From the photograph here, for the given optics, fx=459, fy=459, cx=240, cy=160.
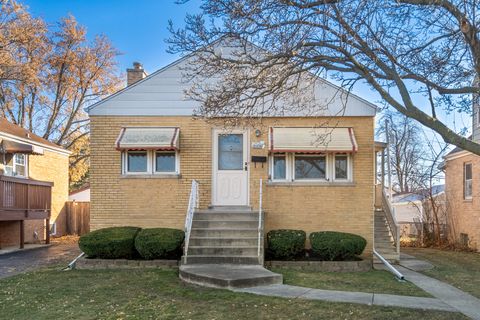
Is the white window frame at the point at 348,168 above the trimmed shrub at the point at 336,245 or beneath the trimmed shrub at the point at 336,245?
above

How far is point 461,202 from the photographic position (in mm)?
17984

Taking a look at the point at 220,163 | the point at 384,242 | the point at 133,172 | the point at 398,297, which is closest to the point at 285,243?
the point at 220,163

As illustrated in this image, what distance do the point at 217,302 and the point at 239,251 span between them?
3231 mm

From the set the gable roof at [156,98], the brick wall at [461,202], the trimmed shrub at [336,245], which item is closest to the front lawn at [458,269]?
the brick wall at [461,202]

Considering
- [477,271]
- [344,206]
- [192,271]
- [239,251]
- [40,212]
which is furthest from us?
[40,212]

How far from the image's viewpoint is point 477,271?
37.1 feet

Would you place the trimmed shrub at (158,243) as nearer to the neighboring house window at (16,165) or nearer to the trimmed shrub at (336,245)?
the trimmed shrub at (336,245)

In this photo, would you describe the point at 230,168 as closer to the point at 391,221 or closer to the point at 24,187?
the point at 391,221

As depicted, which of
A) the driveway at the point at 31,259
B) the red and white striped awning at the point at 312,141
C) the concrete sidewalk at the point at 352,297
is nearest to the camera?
the concrete sidewalk at the point at 352,297

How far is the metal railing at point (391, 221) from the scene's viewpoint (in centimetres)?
1298

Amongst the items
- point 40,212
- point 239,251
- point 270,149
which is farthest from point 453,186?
point 40,212

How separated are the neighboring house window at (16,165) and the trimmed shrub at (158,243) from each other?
9368mm

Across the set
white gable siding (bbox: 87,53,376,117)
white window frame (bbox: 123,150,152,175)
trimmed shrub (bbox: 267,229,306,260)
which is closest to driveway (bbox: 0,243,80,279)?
white window frame (bbox: 123,150,152,175)

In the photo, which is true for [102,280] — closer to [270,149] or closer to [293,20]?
[270,149]
